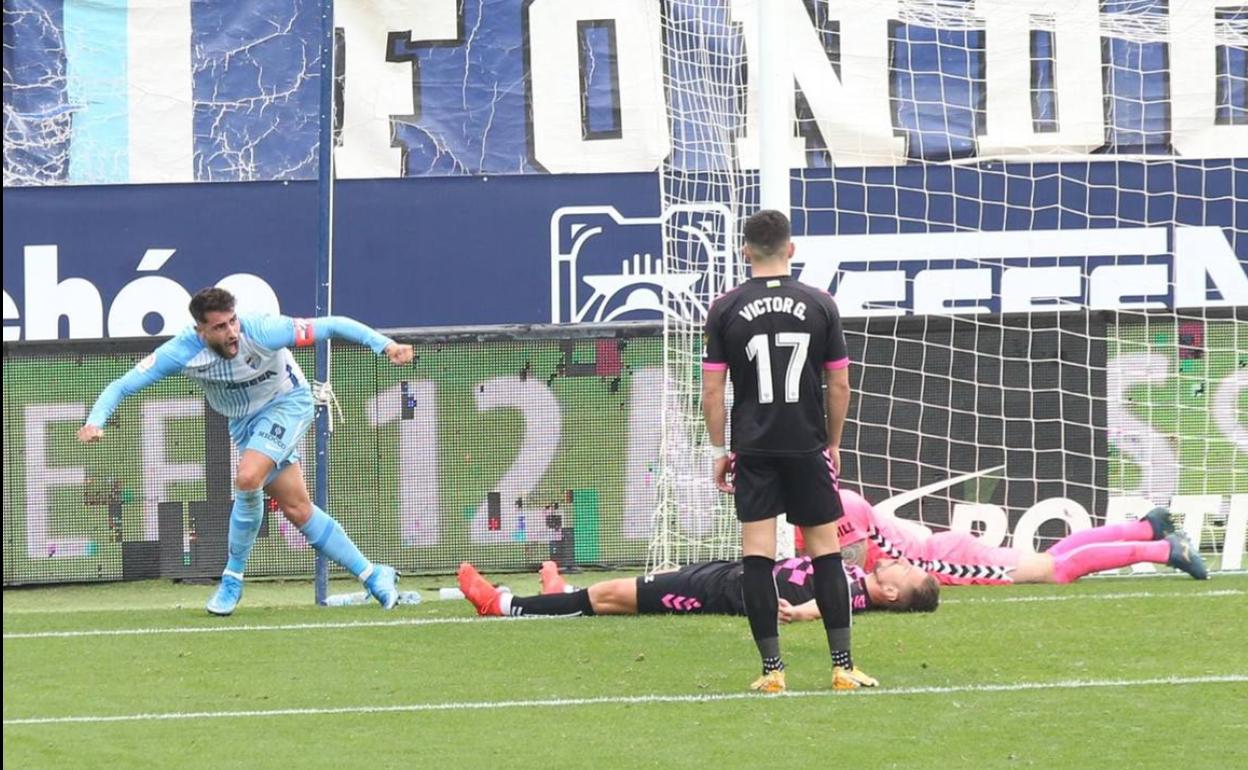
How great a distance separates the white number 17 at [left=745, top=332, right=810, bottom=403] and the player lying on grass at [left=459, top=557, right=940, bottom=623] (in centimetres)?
198

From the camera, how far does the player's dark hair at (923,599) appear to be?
9070 mm

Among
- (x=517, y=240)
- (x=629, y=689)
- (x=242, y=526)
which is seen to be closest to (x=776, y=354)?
(x=629, y=689)

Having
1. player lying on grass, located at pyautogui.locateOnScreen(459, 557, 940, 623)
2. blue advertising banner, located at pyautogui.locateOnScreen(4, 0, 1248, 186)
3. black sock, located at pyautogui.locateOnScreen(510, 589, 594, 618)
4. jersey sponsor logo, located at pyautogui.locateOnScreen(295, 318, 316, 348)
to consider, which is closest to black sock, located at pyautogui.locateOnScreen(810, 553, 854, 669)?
player lying on grass, located at pyautogui.locateOnScreen(459, 557, 940, 623)

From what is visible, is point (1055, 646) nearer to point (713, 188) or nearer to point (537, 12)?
point (713, 188)

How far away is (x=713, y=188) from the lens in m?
11.8

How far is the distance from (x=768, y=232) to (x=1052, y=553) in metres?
4.23

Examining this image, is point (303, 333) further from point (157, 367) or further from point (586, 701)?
point (586, 701)

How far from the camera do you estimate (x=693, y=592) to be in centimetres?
924

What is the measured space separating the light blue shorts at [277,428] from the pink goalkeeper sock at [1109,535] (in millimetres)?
4112

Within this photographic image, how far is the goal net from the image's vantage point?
11.6 meters

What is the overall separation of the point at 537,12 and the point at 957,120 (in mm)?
3609

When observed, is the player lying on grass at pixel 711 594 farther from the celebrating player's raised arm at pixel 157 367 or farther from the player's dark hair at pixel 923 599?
the celebrating player's raised arm at pixel 157 367

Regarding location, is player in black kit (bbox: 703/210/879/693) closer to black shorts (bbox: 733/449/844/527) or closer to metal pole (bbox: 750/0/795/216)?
black shorts (bbox: 733/449/844/527)

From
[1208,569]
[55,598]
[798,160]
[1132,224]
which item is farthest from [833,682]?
[798,160]
